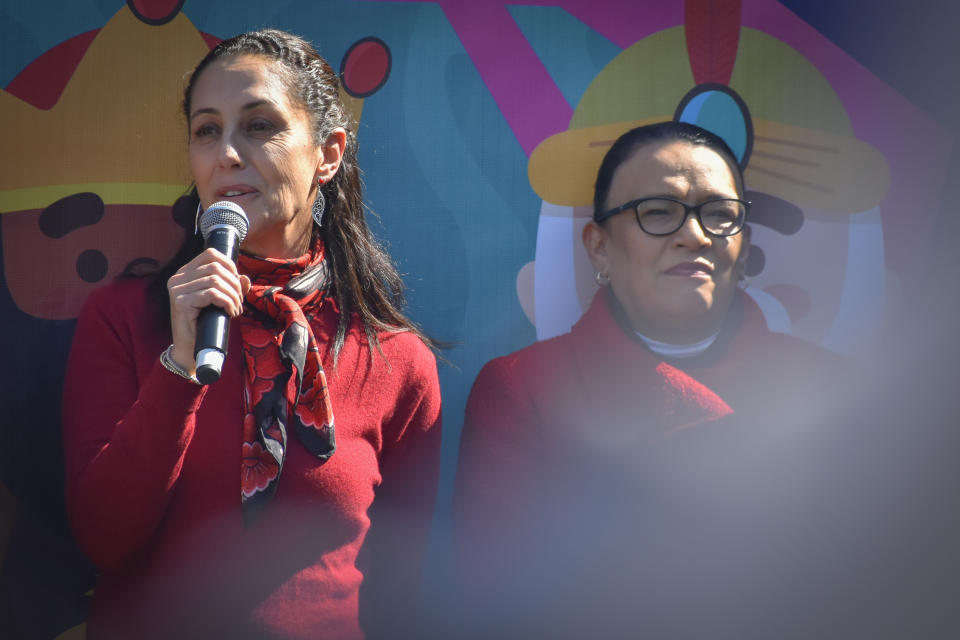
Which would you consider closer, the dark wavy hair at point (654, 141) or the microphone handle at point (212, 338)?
the microphone handle at point (212, 338)

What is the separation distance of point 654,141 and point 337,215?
0.88 metres

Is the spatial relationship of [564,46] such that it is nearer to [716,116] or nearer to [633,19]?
[633,19]

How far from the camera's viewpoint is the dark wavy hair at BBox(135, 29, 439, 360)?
1.93 m

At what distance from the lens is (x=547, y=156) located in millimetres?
2418

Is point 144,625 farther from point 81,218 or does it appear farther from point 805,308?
point 805,308

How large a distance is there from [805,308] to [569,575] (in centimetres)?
110

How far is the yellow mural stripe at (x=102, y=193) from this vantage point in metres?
2.23

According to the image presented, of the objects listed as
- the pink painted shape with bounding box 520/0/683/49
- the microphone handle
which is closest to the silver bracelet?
the microphone handle

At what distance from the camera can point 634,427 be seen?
6.84ft

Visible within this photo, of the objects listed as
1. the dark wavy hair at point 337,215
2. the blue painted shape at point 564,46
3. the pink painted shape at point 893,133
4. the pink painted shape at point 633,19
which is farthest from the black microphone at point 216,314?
the pink painted shape at point 893,133

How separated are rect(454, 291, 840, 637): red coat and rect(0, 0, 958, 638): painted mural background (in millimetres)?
323

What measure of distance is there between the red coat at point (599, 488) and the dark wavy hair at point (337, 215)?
0.41 m

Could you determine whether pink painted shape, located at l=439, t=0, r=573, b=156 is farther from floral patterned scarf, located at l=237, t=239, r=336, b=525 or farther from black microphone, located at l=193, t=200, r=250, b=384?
black microphone, located at l=193, t=200, r=250, b=384

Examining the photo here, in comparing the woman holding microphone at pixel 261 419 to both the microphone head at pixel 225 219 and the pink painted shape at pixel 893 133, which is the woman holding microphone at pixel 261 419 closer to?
the microphone head at pixel 225 219
